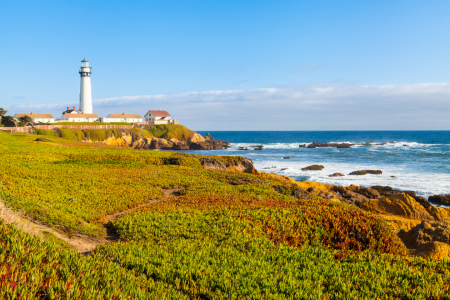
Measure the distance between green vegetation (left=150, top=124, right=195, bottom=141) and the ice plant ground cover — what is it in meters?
85.9

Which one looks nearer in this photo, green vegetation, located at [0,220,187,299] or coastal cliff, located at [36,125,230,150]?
green vegetation, located at [0,220,187,299]

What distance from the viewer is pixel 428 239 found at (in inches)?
442

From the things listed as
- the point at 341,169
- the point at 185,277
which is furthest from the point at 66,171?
the point at 341,169

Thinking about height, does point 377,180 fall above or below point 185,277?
below

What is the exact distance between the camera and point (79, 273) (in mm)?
4570

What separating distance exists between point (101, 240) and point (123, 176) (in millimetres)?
10017

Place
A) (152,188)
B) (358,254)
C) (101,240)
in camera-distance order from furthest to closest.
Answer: (152,188), (101,240), (358,254)

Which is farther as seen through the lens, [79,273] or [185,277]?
[185,277]

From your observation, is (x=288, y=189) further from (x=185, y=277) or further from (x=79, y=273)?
(x=79, y=273)

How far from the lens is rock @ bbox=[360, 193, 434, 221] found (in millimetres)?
18500

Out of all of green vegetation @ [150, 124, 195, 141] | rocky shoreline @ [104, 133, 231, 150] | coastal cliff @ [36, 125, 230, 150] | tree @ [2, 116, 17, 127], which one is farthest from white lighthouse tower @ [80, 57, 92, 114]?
tree @ [2, 116, 17, 127]

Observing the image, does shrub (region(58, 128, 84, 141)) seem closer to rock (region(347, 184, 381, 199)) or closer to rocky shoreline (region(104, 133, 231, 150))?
rocky shoreline (region(104, 133, 231, 150))

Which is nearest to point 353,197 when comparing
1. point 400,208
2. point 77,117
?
point 400,208

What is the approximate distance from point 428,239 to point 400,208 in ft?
27.8
